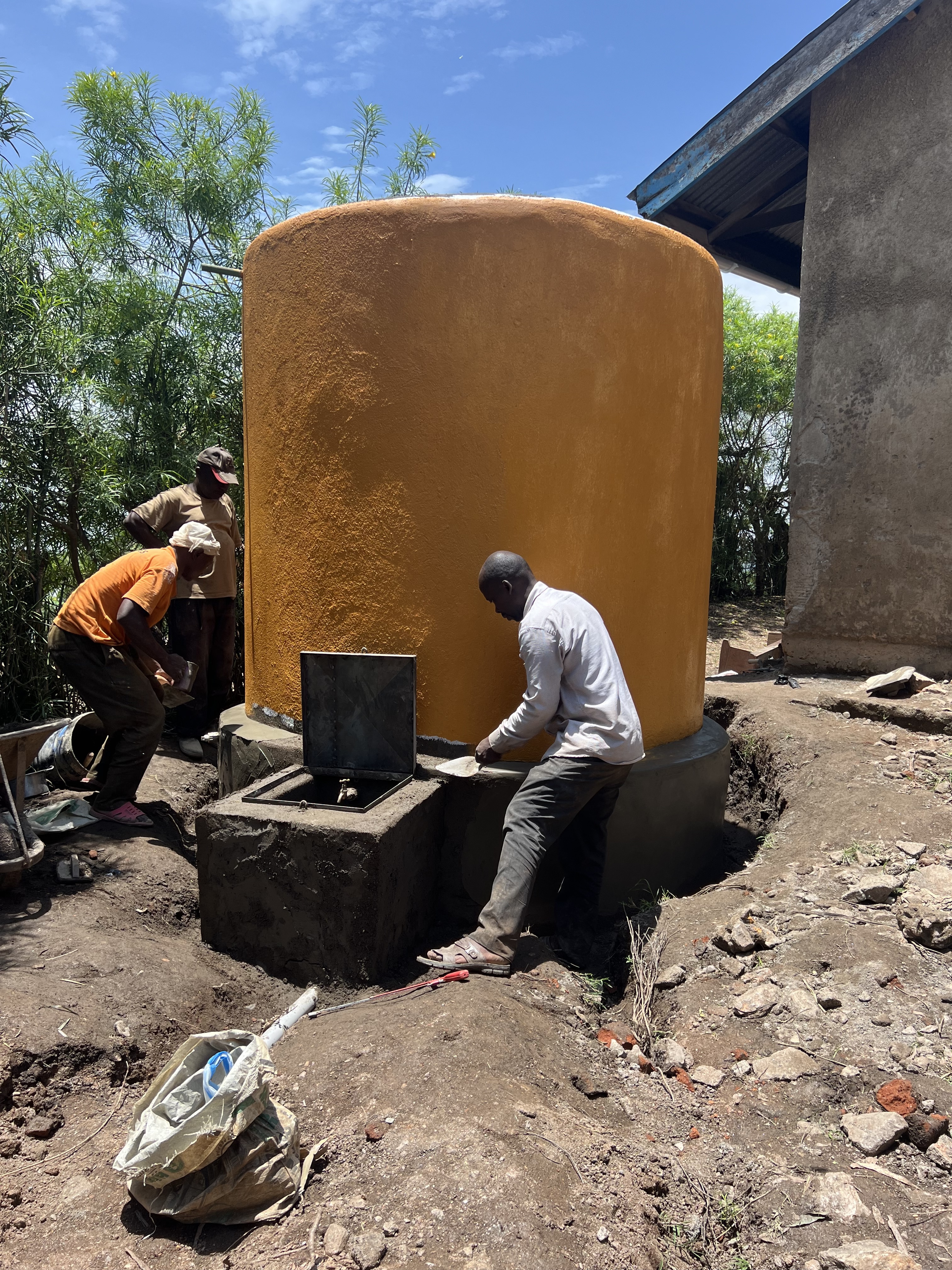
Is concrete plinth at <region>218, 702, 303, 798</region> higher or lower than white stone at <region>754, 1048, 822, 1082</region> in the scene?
higher

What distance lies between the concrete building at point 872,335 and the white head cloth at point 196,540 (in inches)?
174

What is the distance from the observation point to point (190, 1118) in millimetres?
2133

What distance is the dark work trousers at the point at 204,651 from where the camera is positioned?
566 cm

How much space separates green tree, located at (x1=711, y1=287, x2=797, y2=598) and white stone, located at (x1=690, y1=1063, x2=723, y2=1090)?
32.4ft

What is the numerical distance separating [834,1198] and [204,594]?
4.59 meters

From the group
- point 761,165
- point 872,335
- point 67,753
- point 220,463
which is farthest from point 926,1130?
point 761,165

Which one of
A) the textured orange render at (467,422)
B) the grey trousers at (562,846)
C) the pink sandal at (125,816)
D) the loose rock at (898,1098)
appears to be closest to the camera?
the loose rock at (898,1098)

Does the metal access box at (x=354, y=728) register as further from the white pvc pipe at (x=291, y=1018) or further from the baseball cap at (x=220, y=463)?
the baseball cap at (x=220, y=463)

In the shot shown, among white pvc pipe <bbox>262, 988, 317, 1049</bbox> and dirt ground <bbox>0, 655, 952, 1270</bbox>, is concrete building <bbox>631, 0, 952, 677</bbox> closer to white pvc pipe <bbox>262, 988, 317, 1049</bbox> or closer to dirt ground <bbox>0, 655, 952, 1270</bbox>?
dirt ground <bbox>0, 655, 952, 1270</bbox>

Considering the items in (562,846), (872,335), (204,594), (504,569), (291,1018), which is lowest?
(291,1018)

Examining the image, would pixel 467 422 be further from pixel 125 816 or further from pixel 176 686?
pixel 125 816

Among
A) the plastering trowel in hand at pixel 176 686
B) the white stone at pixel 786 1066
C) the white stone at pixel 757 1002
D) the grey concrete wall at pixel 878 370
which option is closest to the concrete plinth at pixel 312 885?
the plastering trowel in hand at pixel 176 686

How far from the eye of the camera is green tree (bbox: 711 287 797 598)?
12078 mm

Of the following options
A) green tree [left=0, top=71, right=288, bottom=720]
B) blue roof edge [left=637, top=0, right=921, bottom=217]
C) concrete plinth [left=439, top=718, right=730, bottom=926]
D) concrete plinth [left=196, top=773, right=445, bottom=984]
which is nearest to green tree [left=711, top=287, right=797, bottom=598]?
blue roof edge [left=637, top=0, right=921, bottom=217]
